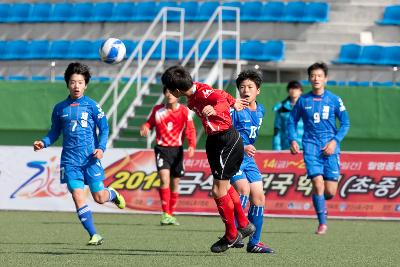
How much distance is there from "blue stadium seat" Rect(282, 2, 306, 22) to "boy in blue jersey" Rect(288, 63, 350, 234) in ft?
36.1

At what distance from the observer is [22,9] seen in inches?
1075

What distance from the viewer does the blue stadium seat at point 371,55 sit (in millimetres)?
22797

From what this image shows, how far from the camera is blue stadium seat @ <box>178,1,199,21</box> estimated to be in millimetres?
25044

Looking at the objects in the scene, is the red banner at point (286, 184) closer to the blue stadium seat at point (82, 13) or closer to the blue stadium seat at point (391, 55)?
the blue stadium seat at point (391, 55)

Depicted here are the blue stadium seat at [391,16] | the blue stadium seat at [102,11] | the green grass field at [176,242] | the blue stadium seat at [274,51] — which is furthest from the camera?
the blue stadium seat at [102,11]

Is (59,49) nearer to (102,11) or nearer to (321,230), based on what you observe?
(102,11)

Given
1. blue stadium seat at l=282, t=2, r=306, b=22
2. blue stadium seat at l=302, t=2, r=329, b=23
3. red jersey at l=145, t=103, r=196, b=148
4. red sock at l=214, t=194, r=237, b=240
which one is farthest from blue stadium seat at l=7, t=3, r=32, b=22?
red sock at l=214, t=194, r=237, b=240

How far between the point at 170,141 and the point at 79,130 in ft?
14.1

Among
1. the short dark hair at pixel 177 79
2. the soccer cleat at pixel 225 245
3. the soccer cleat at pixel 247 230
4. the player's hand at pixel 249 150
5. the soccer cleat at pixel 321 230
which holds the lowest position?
→ the soccer cleat at pixel 321 230

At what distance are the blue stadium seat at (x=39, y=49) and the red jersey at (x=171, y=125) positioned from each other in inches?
425

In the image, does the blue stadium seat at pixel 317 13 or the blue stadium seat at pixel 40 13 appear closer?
the blue stadium seat at pixel 317 13

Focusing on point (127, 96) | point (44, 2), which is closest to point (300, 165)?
point (127, 96)

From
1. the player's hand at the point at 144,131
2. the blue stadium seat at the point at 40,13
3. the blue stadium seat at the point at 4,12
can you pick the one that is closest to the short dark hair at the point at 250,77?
the player's hand at the point at 144,131

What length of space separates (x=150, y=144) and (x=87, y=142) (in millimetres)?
9137
